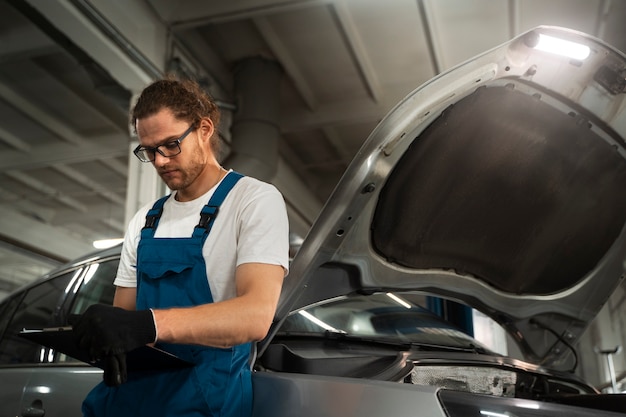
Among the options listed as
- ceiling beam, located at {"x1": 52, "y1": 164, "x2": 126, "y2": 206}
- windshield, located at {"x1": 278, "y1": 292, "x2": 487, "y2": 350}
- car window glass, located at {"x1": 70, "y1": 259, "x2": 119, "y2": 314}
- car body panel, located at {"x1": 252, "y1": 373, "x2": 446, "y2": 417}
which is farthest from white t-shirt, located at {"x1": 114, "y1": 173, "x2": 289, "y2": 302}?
ceiling beam, located at {"x1": 52, "y1": 164, "x2": 126, "y2": 206}

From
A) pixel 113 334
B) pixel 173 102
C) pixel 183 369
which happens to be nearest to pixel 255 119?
pixel 173 102

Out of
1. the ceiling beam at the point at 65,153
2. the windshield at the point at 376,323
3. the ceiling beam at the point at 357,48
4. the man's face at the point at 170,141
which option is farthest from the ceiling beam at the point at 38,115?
the man's face at the point at 170,141

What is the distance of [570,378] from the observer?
2242 mm

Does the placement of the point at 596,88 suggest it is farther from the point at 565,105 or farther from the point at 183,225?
the point at 183,225

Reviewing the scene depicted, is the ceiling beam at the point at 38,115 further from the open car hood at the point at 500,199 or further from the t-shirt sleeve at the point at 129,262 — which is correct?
the open car hood at the point at 500,199

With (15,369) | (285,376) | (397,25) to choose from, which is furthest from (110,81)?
(285,376)

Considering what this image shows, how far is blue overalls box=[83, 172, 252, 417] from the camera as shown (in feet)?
4.41

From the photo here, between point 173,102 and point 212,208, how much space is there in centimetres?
30

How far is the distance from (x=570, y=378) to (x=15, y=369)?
91.9 inches

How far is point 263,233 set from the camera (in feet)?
4.59

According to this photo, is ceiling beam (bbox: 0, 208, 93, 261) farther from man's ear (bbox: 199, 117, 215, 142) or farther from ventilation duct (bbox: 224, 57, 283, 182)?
man's ear (bbox: 199, 117, 215, 142)

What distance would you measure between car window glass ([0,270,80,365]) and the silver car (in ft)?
0.09

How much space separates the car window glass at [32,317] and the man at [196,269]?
1.27m

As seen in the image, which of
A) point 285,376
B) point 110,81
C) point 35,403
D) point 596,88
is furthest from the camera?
point 110,81
